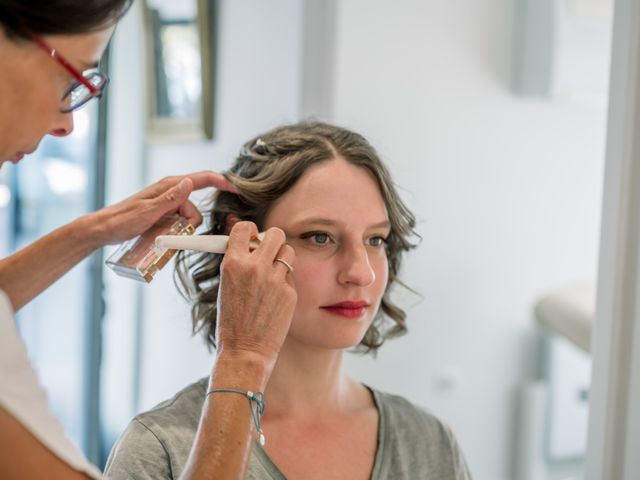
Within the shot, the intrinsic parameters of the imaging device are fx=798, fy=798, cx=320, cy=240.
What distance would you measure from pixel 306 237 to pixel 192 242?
18cm

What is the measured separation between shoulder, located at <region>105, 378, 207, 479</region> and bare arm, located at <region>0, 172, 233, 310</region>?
264mm

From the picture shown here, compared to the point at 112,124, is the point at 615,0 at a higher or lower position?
higher

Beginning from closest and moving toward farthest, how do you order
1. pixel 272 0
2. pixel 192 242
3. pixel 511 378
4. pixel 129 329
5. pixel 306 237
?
pixel 192 242, pixel 306 237, pixel 511 378, pixel 272 0, pixel 129 329

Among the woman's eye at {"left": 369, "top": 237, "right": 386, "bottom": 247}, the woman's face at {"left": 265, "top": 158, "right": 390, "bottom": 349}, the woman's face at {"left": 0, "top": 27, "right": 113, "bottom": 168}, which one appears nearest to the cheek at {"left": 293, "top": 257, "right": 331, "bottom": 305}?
the woman's face at {"left": 265, "top": 158, "right": 390, "bottom": 349}

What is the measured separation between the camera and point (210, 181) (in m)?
1.23

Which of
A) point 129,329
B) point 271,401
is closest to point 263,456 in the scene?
point 271,401

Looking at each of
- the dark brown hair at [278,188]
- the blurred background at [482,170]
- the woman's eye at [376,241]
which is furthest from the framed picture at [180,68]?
the woman's eye at [376,241]

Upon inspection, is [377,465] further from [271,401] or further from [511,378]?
[511,378]

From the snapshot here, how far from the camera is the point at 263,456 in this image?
1101 mm

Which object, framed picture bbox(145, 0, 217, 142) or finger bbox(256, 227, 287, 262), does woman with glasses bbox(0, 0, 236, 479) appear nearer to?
finger bbox(256, 227, 287, 262)

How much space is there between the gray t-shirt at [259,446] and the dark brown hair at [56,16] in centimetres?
55

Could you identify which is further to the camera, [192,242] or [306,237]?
[306,237]

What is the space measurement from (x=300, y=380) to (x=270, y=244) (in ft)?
1.00

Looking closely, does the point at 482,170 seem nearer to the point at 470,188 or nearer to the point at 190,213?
the point at 470,188
